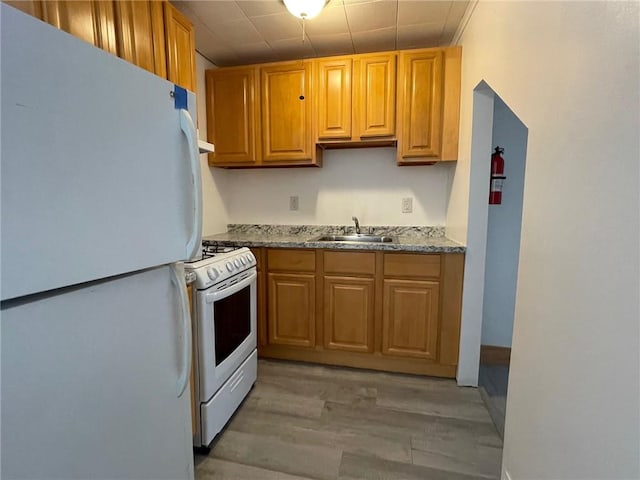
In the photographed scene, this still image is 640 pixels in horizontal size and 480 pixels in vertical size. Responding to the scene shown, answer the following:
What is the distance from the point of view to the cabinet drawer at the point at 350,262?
7.30ft

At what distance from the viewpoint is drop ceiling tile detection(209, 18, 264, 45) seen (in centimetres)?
209

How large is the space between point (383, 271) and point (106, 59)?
1888 millimetres

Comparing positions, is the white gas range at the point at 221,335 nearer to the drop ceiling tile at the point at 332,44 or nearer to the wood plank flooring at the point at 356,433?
the wood plank flooring at the point at 356,433

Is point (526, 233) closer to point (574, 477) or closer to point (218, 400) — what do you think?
point (574, 477)

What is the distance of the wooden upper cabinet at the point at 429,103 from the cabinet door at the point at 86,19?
181 cm

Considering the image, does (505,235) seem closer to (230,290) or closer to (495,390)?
(495,390)

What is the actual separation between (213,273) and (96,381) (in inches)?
31.3

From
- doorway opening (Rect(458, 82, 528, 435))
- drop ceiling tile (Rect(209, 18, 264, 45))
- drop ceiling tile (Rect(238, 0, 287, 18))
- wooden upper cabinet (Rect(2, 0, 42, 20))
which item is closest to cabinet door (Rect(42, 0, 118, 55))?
wooden upper cabinet (Rect(2, 0, 42, 20))

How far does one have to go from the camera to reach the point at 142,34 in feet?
4.99

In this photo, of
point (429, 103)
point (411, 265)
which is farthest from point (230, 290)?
point (429, 103)

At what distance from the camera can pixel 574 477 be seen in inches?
32.3

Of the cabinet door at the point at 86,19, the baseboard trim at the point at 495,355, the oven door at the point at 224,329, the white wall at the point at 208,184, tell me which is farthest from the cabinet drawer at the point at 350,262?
the cabinet door at the point at 86,19

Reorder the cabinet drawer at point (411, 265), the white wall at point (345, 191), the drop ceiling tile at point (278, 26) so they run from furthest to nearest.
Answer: the white wall at point (345, 191)
the cabinet drawer at point (411, 265)
the drop ceiling tile at point (278, 26)

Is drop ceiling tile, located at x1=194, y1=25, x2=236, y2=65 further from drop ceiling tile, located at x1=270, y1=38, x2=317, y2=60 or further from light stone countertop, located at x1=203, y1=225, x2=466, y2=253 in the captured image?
light stone countertop, located at x1=203, y1=225, x2=466, y2=253
